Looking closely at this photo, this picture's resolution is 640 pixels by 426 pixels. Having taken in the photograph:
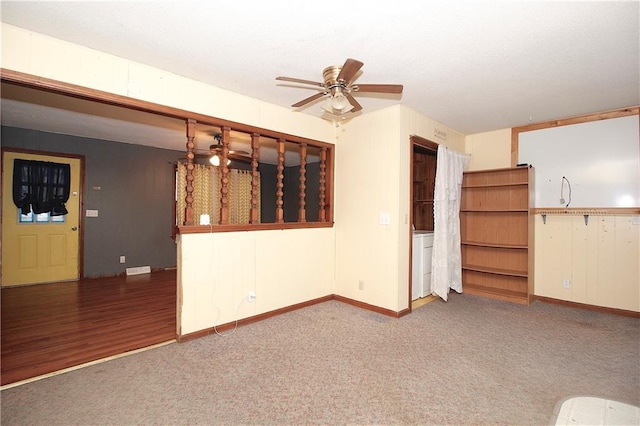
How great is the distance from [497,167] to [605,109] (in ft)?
4.30

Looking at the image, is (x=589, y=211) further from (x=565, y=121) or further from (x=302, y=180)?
(x=302, y=180)

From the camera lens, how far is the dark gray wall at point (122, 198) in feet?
16.9

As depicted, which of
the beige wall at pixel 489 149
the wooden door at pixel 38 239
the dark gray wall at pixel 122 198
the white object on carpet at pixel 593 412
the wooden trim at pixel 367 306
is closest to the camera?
the white object on carpet at pixel 593 412

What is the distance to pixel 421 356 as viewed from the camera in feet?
8.32

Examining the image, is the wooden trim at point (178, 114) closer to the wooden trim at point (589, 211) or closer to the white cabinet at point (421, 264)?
the white cabinet at point (421, 264)

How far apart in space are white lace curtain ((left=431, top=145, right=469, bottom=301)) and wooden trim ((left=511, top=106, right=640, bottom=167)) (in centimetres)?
86

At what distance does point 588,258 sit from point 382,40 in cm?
383

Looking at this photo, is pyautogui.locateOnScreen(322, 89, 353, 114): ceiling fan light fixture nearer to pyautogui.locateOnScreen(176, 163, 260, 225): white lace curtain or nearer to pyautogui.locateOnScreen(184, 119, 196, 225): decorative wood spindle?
pyautogui.locateOnScreen(184, 119, 196, 225): decorative wood spindle

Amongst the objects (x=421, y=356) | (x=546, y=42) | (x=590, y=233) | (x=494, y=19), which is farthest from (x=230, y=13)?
(x=590, y=233)

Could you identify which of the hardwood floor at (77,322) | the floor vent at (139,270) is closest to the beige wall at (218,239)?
the hardwood floor at (77,322)

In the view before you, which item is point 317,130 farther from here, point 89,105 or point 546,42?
point 89,105

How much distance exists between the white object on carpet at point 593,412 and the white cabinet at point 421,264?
6.89 ft

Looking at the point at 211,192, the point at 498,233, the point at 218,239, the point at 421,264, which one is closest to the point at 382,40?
the point at 218,239

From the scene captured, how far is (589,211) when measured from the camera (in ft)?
12.3
